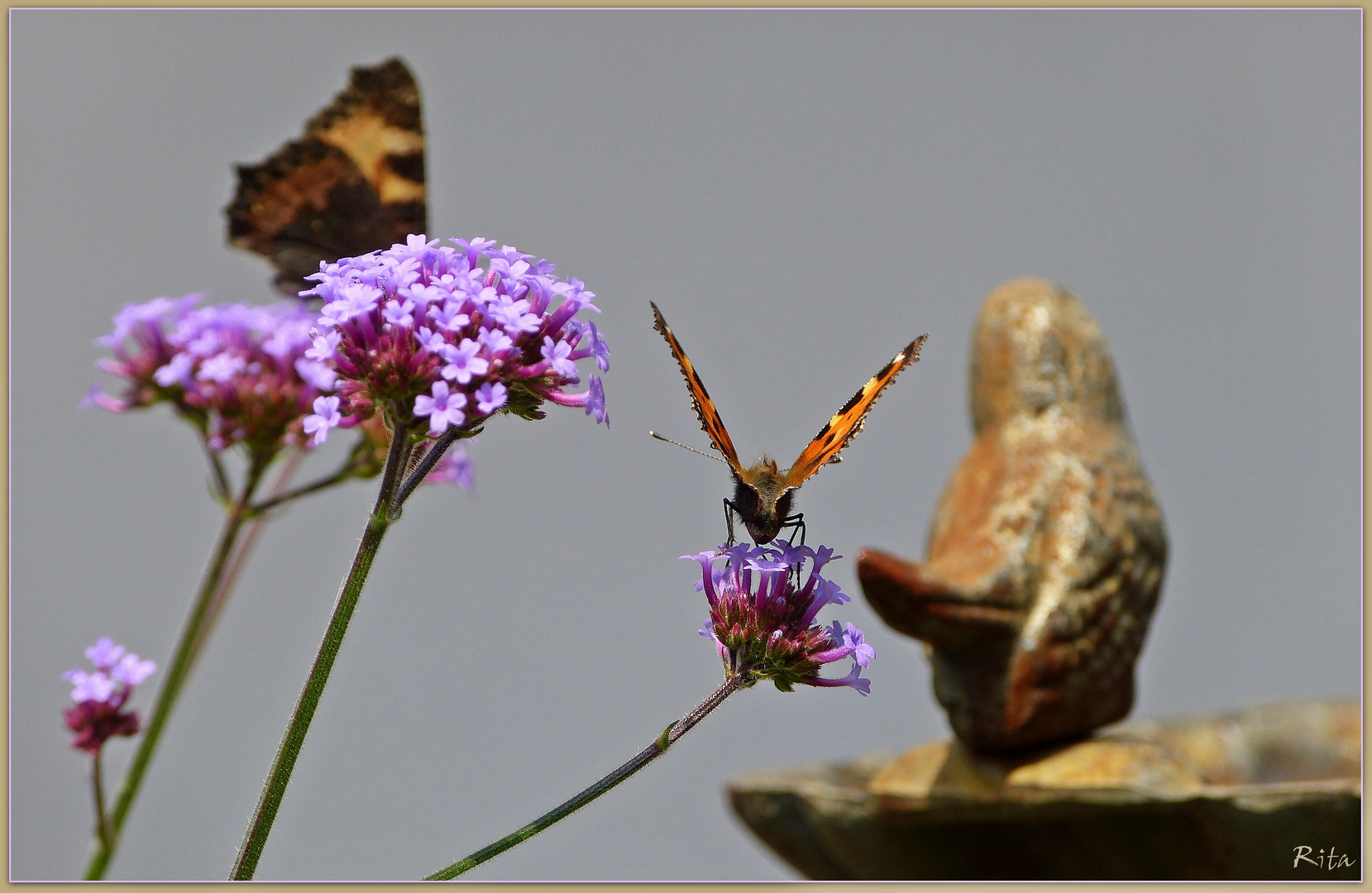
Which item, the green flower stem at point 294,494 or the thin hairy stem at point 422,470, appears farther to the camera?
the green flower stem at point 294,494

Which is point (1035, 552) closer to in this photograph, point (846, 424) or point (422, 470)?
point (846, 424)

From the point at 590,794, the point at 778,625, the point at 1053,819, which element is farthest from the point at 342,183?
the point at 1053,819

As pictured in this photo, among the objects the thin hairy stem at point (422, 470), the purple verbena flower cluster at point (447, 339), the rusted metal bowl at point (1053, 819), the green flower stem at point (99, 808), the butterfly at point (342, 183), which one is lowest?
the rusted metal bowl at point (1053, 819)

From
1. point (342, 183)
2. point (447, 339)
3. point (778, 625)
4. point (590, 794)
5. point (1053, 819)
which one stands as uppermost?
point (342, 183)

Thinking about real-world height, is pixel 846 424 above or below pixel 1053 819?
above

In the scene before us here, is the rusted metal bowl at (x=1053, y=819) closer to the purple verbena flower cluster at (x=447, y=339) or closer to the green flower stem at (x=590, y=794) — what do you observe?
the green flower stem at (x=590, y=794)

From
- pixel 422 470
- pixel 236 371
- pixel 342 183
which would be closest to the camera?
pixel 422 470

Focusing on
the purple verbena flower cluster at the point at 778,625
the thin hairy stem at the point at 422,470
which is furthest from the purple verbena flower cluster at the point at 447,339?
the purple verbena flower cluster at the point at 778,625

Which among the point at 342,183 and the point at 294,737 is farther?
the point at 342,183
